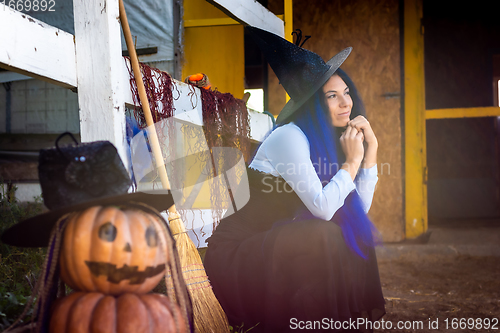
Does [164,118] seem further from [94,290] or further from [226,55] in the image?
[226,55]

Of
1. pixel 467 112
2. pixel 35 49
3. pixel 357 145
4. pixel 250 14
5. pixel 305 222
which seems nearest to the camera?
pixel 35 49

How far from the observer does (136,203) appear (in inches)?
45.7

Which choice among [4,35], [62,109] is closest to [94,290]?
[4,35]

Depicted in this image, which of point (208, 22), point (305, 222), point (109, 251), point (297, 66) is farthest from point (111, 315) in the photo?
point (208, 22)

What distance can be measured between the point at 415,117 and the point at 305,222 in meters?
3.30

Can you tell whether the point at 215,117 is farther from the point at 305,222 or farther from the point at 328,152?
the point at 305,222

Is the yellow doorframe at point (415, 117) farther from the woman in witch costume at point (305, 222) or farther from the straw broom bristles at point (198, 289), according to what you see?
the straw broom bristles at point (198, 289)

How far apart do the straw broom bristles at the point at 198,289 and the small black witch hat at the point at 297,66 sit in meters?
0.83

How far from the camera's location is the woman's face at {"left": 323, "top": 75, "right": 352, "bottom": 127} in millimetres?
1972

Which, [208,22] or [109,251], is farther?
[208,22]

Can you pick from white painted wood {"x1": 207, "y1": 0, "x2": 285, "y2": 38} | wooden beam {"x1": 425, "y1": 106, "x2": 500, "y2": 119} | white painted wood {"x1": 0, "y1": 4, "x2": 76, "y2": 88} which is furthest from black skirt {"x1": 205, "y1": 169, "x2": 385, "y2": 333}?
wooden beam {"x1": 425, "y1": 106, "x2": 500, "y2": 119}

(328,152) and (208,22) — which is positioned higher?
(208,22)

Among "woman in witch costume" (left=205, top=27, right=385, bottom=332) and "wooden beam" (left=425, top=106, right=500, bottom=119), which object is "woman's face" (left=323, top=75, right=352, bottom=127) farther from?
"wooden beam" (left=425, top=106, right=500, bottom=119)

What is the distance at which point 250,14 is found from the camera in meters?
3.05
